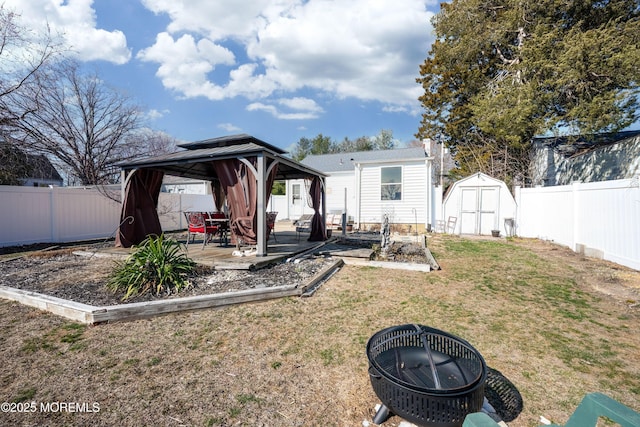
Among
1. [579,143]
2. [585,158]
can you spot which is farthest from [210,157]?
[579,143]

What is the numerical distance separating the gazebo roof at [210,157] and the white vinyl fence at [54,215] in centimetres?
365

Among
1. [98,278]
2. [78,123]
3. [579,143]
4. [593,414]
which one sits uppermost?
[78,123]

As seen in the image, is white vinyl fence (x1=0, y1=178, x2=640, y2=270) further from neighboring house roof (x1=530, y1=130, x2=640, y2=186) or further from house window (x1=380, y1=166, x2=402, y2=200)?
house window (x1=380, y1=166, x2=402, y2=200)

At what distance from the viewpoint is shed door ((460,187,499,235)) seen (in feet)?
39.6

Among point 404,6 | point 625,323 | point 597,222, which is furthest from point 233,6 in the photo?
point 597,222

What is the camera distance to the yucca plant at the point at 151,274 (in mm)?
4246

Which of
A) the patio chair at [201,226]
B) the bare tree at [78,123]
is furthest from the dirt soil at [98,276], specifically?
the bare tree at [78,123]

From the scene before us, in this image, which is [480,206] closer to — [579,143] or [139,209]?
[579,143]

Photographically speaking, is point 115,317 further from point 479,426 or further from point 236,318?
point 479,426

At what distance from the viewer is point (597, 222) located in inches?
276

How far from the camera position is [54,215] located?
9.16 meters

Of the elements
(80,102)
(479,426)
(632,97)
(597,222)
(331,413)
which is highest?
(80,102)

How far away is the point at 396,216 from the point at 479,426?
12619 millimetres

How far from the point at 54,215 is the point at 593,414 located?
12.6m
